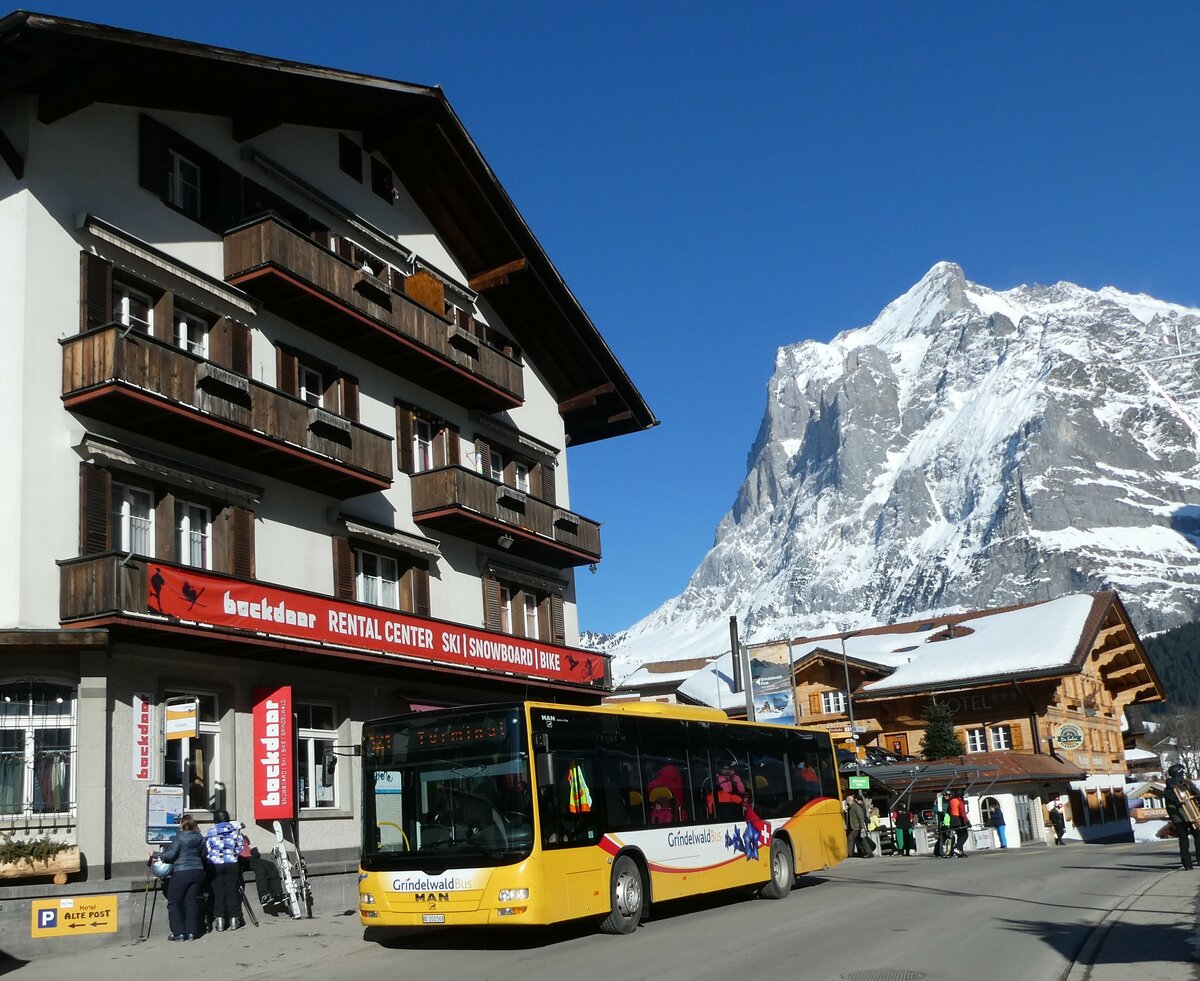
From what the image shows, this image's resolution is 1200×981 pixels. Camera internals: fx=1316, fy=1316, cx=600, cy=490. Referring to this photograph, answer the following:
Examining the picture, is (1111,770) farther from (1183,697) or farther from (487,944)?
(1183,697)

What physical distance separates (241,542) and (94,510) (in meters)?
3.21

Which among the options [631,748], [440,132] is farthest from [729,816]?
[440,132]

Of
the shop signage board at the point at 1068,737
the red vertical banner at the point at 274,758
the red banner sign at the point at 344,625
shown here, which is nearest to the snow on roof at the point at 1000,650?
the shop signage board at the point at 1068,737

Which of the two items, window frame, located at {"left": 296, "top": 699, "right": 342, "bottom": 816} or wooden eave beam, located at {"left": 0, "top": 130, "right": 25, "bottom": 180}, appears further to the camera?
window frame, located at {"left": 296, "top": 699, "right": 342, "bottom": 816}

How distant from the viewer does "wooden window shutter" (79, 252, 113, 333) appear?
20.2 m

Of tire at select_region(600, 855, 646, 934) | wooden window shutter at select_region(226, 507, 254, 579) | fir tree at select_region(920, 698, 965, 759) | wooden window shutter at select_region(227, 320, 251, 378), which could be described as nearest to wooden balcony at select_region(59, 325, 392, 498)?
wooden window shutter at select_region(226, 507, 254, 579)

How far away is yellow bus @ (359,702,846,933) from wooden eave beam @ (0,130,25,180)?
398 inches

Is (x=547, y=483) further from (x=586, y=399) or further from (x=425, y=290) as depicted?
(x=425, y=290)

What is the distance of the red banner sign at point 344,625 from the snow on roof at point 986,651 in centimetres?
2955

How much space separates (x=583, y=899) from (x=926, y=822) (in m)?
29.7

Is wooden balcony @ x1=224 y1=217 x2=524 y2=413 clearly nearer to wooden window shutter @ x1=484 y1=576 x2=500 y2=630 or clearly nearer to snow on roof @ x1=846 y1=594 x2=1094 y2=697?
wooden window shutter @ x1=484 y1=576 x2=500 y2=630

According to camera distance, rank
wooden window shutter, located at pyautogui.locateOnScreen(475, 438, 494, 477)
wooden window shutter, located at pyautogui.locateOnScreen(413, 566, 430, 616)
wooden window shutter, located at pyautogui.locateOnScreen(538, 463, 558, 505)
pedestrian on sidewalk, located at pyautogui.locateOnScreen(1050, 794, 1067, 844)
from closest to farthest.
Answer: wooden window shutter, located at pyautogui.locateOnScreen(413, 566, 430, 616) → wooden window shutter, located at pyautogui.locateOnScreen(475, 438, 494, 477) → wooden window shutter, located at pyautogui.locateOnScreen(538, 463, 558, 505) → pedestrian on sidewalk, located at pyautogui.locateOnScreen(1050, 794, 1067, 844)

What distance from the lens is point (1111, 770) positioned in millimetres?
64000

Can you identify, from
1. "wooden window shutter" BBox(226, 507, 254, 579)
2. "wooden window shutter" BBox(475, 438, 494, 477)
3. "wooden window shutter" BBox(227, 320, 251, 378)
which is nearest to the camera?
"wooden window shutter" BBox(226, 507, 254, 579)
